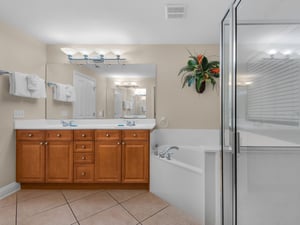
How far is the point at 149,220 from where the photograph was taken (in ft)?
6.06

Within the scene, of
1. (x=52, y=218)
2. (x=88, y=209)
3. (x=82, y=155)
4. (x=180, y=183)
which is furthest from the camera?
(x=82, y=155)

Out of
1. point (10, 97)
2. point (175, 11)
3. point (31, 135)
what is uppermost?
point (175, 11)

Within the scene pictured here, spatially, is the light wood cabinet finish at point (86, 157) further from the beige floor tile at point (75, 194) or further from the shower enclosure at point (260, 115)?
the shower enclosure at point (260, 115)

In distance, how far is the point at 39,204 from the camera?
2.14m

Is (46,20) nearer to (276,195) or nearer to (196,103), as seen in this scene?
(196,103)

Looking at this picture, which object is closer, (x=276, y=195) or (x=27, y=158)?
(x=276, y=195)

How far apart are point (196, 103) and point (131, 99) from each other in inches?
42.1

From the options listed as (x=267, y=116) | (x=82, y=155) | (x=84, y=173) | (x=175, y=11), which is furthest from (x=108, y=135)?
(x=267, y=116)

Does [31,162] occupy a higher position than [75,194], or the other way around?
[31,162]

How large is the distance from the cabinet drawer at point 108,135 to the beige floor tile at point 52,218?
34.7 inches

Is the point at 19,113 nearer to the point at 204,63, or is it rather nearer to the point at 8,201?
the point at 8,201

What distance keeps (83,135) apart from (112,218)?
1084mm


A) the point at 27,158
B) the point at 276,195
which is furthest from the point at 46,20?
the point at 276,195

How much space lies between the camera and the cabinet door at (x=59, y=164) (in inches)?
97.2
